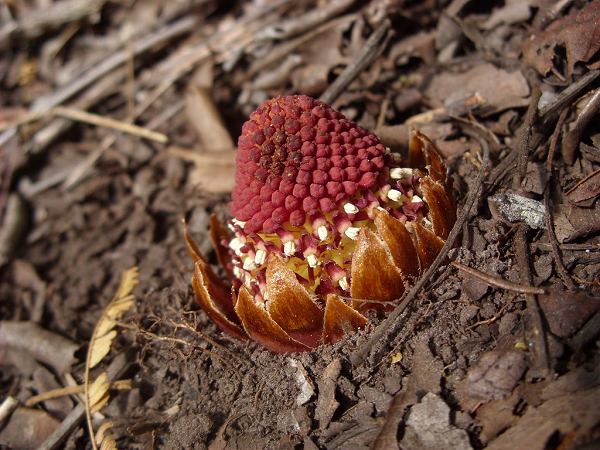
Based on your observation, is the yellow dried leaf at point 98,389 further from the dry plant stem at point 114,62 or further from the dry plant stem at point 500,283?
the dry plant stem at point 114,62

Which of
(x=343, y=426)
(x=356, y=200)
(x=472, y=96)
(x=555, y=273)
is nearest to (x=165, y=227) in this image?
(x=356, y=200)

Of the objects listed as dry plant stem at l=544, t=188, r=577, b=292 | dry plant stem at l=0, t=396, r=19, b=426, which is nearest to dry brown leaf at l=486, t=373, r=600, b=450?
dry plant stem at l=544, t=188, r=577, b=292

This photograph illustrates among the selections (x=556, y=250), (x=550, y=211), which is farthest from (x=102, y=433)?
(x=550, y=211)

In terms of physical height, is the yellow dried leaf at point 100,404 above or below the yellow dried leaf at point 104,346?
below

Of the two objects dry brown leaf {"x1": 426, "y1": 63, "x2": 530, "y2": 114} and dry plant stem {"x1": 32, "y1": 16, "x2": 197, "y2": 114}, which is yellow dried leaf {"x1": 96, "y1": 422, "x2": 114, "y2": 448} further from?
dry plant stem {"x1": 32, "y1": 16, "x2": 197, "y2": 114}

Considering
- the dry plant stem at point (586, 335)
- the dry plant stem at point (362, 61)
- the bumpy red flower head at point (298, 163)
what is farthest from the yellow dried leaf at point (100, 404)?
the dry plant stem at point (586, 335)
